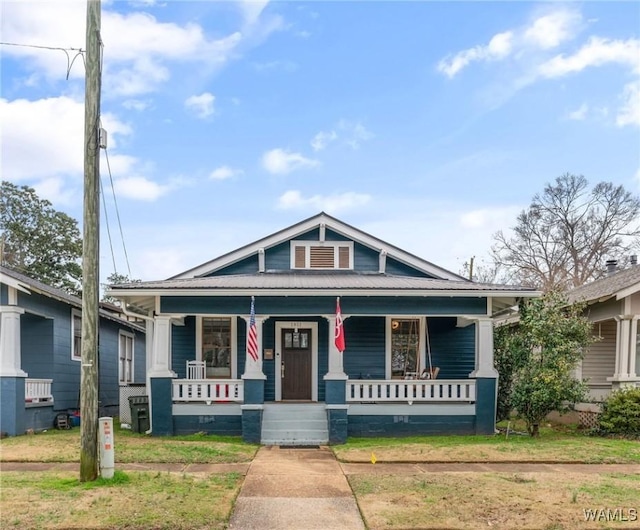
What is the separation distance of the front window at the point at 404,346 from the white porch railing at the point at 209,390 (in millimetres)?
4310

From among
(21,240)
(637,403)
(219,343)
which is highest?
(21,240)

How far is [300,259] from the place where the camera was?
1547cm

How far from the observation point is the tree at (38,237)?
1373 inches

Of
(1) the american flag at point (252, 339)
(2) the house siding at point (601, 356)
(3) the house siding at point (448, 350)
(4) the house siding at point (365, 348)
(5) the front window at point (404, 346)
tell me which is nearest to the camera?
(1) the american flag at point (252, 339)

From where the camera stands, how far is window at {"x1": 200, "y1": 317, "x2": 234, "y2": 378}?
1430 cm

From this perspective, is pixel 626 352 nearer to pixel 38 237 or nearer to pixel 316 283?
pixel 316 283

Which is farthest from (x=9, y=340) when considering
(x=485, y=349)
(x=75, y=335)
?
(x=485, y=349)

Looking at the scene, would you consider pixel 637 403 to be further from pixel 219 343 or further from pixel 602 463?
pixel 219 343

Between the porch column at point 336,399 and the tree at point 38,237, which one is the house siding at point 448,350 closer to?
the porch column at point 336,399

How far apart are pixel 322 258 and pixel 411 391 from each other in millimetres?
4656

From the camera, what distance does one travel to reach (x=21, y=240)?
3512 centimetres

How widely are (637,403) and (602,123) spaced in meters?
9.14

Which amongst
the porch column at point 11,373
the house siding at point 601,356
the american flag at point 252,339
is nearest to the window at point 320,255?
the american flag at point 252,339

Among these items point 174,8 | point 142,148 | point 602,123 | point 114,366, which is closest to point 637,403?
→ point 602,123
